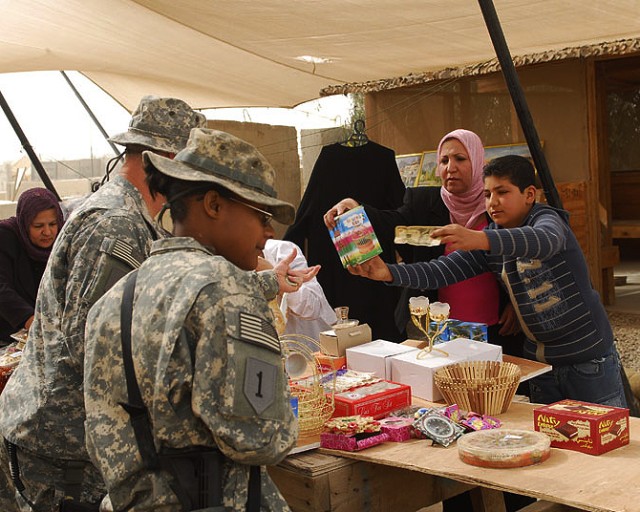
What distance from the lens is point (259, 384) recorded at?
1.62 meters

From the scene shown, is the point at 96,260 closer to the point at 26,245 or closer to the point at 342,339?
the point at 342,339

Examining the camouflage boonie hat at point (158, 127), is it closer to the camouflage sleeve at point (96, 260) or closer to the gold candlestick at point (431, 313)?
the camouflage sleeve at point (96, 260)

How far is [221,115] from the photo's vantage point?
9.47 meters

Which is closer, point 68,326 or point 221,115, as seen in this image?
point 68,326

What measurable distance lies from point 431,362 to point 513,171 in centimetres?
84

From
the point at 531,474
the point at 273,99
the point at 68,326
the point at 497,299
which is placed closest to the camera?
the point at 531,474

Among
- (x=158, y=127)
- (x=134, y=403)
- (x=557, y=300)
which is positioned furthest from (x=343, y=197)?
(x=134, y=403)

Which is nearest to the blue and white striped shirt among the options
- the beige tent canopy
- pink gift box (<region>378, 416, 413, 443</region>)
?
pink gift box (<region>378, 416, 413, 443</region>)

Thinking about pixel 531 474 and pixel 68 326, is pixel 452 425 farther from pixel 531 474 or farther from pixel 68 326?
pixel 68 326

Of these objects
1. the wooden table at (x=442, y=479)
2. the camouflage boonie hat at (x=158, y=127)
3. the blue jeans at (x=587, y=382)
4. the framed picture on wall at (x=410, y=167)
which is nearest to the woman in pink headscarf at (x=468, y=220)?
the blue jeans at (x=587, y=382)

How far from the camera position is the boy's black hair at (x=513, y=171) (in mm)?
3141

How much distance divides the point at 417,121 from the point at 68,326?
6.65m

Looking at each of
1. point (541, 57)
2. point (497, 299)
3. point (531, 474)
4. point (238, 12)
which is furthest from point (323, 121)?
point (531, 474)

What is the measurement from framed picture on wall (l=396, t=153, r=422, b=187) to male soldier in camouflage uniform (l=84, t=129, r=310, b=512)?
21.7ft
